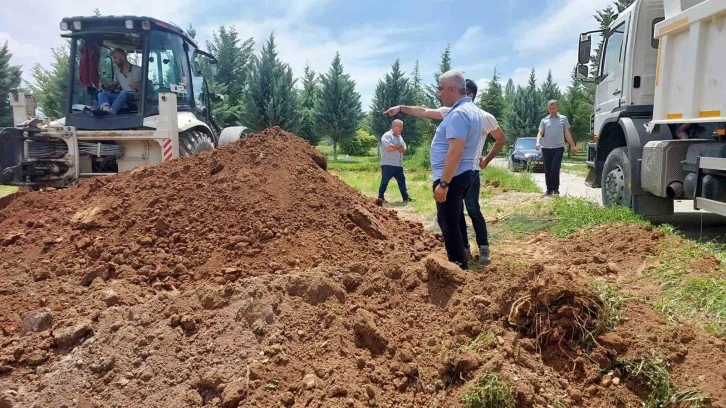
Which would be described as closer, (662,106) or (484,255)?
(484,255)

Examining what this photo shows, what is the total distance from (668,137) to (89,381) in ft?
20.1

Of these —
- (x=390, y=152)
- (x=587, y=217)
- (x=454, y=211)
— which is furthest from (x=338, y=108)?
(x=454, y=211)

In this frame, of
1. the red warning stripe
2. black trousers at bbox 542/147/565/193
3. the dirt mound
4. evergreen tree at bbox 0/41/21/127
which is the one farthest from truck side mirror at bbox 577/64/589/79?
evergreen tree at bbox 0/41/21/127

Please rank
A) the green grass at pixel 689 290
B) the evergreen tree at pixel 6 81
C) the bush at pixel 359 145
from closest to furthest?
the green grass at pixel 689 290 → the evergreen tree at pixel 6 81 → the bush at pixel 359 145

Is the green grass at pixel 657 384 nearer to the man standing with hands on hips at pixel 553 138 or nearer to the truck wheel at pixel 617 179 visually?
the truck wheel at pixel 617 179

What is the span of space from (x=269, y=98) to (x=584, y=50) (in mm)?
22673

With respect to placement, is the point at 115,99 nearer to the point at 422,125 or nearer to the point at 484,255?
the point at 484,255

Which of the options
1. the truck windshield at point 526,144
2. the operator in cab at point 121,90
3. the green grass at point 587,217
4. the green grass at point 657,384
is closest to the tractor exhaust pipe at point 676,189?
the green grass at point 587,217

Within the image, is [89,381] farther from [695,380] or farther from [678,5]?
[678,5]

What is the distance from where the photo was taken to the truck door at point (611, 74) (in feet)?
21.5

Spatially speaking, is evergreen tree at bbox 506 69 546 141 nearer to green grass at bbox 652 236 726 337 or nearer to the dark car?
the dark car

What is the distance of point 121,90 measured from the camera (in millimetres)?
7438

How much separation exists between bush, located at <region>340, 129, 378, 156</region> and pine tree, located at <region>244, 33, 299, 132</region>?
33.3ft

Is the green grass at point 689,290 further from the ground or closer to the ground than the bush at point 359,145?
closer to the ground
